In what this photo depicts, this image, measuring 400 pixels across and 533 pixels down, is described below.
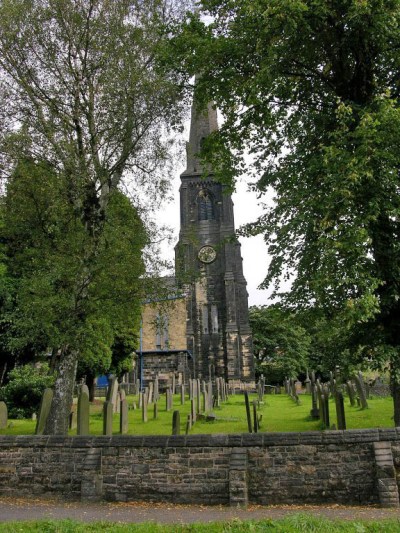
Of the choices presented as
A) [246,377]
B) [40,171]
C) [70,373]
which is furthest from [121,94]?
[246,377]

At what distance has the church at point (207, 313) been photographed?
4072cm

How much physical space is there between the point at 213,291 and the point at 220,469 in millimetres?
40055

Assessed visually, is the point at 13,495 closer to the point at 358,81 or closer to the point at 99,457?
the point at 99,457

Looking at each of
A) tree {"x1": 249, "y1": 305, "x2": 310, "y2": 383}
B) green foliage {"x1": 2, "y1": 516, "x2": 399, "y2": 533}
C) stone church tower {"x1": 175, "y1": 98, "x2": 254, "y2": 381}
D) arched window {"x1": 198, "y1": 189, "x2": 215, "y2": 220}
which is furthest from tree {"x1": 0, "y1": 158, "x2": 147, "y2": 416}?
arched window {"x1": 198, "y1": 189, "x2": 215, "y2": 220}

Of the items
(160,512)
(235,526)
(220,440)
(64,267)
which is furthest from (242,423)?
(235,526)

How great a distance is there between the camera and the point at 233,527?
243 inches

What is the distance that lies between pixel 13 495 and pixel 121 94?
32.0ft

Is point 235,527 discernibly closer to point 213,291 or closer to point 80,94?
point 80,94

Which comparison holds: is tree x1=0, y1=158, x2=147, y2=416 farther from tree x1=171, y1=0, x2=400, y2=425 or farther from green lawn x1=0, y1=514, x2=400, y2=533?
green lawn x1=0, y1=514, x2=400, y2=533

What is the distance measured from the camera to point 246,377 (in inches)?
1692

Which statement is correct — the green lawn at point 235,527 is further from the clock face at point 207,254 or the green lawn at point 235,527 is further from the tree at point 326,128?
the clock face at point 207,254

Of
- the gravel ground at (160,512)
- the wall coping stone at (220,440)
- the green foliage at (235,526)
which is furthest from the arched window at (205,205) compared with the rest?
the green foliage at (235,526)

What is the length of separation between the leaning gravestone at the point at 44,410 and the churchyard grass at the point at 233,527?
4344 millimetres

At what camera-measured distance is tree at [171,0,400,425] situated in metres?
9.18
